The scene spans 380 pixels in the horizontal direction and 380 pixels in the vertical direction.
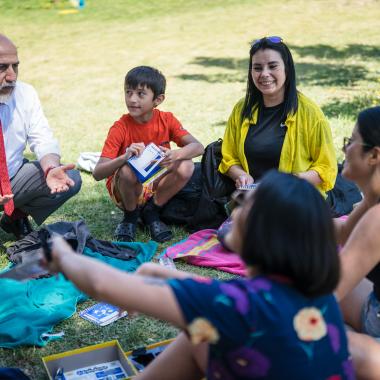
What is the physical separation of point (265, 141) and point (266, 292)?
2.86 metres

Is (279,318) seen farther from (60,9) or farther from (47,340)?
(60,9)

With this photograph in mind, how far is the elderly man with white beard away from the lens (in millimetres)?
4441

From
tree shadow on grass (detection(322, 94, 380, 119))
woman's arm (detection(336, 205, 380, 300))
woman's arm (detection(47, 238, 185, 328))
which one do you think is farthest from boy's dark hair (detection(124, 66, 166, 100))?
tree shadow on grass (detection(322, 94, 380, 119))

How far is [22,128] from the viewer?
15.4 ft

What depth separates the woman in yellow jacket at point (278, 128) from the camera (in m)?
4.47

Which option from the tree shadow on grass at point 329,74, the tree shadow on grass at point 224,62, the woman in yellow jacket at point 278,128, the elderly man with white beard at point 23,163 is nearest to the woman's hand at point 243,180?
the woman in yellow jacket at point 278,128

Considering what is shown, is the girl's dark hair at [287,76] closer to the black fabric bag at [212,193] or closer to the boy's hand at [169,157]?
the black fabric bag at [212,193]

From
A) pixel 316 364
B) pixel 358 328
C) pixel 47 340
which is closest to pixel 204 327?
pixel 316 364

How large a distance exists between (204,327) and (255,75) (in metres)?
2.96

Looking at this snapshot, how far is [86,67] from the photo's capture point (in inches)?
553

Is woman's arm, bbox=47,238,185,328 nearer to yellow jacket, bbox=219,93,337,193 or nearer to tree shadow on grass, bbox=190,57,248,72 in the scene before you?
yellow jacket, bbox=219,93,337,193

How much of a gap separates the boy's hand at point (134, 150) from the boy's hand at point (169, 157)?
18cm

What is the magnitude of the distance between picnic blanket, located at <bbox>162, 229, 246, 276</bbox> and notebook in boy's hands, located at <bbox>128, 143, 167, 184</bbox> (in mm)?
560

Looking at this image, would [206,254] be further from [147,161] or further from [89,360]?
[89,360]
